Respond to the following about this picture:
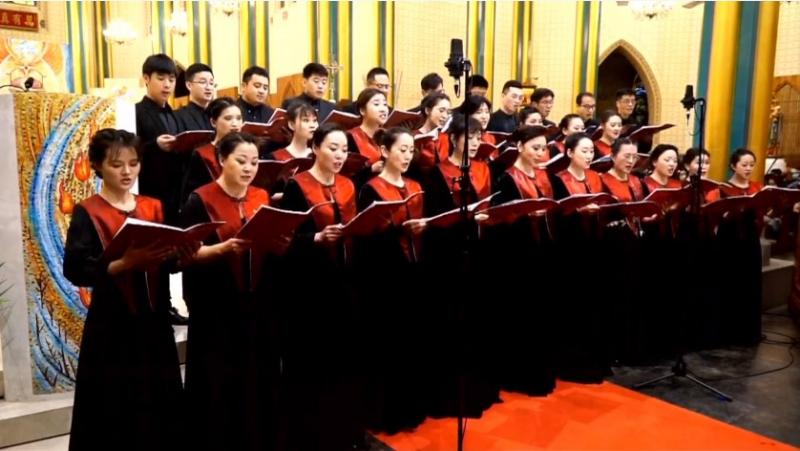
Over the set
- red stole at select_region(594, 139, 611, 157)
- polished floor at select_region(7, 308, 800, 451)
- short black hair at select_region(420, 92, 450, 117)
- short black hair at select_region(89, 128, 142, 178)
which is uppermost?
short black hair at select_region(420, 92, 450, 117)

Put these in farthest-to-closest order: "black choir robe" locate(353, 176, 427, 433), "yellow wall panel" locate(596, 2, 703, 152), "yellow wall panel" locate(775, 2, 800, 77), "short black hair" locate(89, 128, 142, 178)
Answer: "yellow wall panel" locate(596, 2, 703, 152), "yellow wall panel" locate(775, 2, 800, 77), "black choir robe" locate(353, 176, 427, 433), "short black hair" locate(89, 128, 142, 178)

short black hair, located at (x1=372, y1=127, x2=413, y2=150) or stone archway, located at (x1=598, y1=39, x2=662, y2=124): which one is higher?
stone archway, located at (x1=598, y1=39, x2=662, y2=124)

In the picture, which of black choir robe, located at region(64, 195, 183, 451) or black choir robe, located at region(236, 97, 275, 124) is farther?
black choir robe, located at region(236, 97, 275, 124)

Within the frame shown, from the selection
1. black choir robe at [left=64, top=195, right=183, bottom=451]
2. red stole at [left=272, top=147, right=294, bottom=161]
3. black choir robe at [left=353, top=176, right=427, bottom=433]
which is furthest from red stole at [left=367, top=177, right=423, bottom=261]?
black choir robe at [left=64, top=195, right=183, bottom=451]

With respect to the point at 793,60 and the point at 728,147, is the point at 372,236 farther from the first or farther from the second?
the point at 793,60

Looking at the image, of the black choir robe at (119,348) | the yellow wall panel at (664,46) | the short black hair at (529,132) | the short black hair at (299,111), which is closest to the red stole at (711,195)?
the short black hair at (529,132)

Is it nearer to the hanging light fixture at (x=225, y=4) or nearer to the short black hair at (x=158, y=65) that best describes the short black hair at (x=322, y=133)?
the short black hair at (x=158, y=65)

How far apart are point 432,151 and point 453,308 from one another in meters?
0.88

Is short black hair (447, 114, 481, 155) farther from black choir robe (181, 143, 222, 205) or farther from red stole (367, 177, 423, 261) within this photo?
Result: black choir robe (181, 143, 222, 205)

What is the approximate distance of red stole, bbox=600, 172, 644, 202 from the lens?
4148 mm

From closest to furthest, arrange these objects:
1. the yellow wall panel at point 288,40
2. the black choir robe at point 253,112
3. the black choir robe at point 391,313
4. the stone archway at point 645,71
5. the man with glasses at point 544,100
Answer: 1. the black choir robe at point 391,313
2. the black choir robe at point 253,112
3. the man with glasses at point 544,100
4. the yellow wall panel at point 288,40
5. the stone archway at point 645,71

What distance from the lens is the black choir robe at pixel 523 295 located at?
3.66 m

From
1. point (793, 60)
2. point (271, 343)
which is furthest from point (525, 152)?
point (793, 60)

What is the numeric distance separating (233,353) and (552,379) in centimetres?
206
